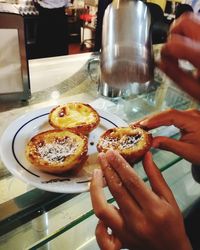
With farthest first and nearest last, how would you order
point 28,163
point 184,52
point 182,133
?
point 182,133, point 28,163, point 184,52

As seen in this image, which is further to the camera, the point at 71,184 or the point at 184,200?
the point at 184,200

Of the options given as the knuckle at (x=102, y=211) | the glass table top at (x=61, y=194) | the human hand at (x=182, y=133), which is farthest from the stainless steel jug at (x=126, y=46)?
the knuckle at (x=102, y=211)

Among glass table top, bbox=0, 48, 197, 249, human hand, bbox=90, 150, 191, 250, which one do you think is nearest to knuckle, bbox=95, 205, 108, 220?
human hand, bbox=90, 150, 191, 250

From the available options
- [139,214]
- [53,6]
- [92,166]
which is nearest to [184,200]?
[92,166]

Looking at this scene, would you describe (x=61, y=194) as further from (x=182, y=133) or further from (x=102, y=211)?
(x=182, y=133)

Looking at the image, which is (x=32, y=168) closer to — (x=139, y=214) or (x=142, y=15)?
(x=139, y=214)

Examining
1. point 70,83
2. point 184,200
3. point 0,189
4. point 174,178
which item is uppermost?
point 70,83

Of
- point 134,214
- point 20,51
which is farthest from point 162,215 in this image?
point 20,51
